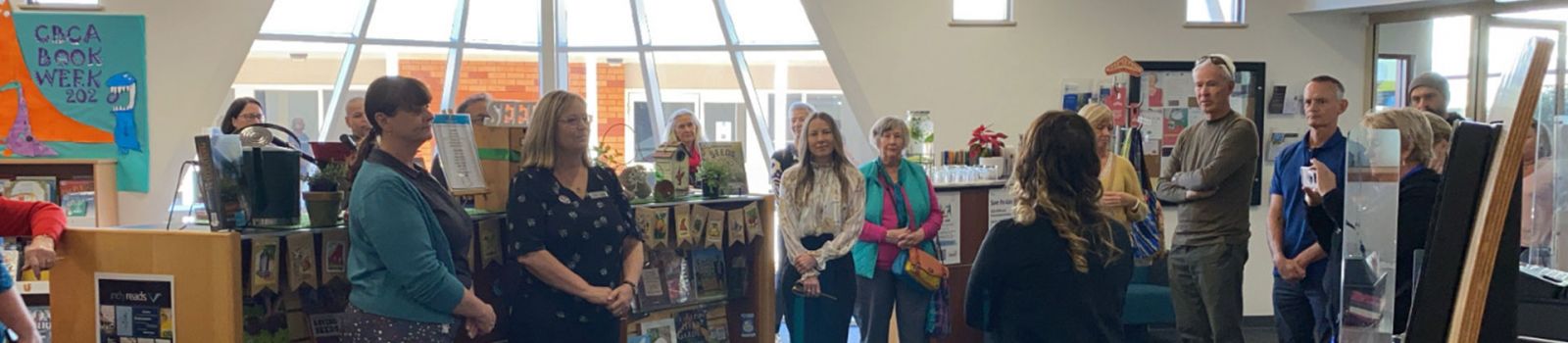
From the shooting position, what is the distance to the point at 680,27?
8.78 meters

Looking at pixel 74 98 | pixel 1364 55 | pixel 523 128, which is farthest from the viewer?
pixel 1364 55

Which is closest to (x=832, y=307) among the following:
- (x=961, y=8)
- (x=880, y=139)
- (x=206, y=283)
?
(x=880, y=139)

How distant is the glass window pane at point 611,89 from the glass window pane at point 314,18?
63.4 inches

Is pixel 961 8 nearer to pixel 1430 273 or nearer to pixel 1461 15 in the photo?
pixel 1461 15

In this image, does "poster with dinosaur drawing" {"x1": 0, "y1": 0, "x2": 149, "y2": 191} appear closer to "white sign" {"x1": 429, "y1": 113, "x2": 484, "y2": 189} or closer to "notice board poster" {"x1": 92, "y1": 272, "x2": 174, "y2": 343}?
"notice board poster" {"x1": 92, "y1": 272, "x2": 174, "y2": 343}

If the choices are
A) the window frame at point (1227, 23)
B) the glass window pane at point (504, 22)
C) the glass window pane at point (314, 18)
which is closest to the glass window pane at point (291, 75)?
the glass window pane at point (314, 18)

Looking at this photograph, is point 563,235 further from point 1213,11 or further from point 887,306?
point 1213,11

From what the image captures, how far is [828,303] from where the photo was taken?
4.74 m

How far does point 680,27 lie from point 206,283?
600cm

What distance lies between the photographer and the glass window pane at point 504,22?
857 centimetres

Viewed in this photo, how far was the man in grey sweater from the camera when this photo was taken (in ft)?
13.7

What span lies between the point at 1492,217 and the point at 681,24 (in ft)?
26.2

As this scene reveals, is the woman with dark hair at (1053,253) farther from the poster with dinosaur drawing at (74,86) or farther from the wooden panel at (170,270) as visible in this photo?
the poster with dinosaur drawing at (74,86)

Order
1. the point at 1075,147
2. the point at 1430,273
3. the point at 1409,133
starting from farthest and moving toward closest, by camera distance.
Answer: the point at 1409,133
the point at 1075,147
the point at 1430,273
